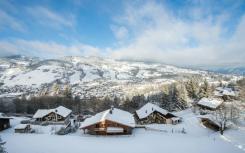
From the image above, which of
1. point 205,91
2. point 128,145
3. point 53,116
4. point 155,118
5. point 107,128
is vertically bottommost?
point 155,118

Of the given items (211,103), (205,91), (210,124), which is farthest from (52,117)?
(205,91)

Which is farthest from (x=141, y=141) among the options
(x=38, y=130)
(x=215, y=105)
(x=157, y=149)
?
(x=215, y=105)

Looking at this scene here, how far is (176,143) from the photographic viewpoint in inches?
1417

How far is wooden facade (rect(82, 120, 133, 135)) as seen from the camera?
4416cm

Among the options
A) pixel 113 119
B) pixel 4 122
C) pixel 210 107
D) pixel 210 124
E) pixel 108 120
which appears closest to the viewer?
pixel 108 120

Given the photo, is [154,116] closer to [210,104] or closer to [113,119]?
[210,104]

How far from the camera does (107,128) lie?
44.2 metres

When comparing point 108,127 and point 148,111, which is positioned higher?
point 108,127

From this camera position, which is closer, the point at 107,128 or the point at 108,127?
the point at 107,128

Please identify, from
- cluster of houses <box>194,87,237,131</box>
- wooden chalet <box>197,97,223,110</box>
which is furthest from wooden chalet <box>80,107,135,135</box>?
wooden chalet <box>197,97,223,110</box>

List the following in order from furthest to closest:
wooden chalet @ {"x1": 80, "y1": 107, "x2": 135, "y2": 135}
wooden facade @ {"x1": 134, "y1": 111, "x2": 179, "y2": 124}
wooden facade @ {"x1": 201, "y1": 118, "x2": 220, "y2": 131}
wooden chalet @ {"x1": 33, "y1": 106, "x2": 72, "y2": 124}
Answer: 1. wooden facade @ {"x1": 134, "y1": 111, "x2": 179, "y2": 124}
2. wooden chalet @ {"x1": 33, "y1": 106, "x2": 72, "y2": 124}
3. wooden facade @ {"x1": 201, "y1": 118, "x2": 220, "y2": 131}
4. wooden chalet @ {"x1": 80, "y1": 107, "x2": 135, "y2": 135}

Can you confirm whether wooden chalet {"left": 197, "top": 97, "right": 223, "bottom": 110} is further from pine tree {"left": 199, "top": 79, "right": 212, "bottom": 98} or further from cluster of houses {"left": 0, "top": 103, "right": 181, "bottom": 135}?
cluster of houses {"left": 0, "top": 103, "right": 181, "bottom": 135}

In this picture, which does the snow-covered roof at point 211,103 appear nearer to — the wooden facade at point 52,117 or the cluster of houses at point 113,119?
the cluster of houses at point 113,119

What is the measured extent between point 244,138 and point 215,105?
32582 millimetres
